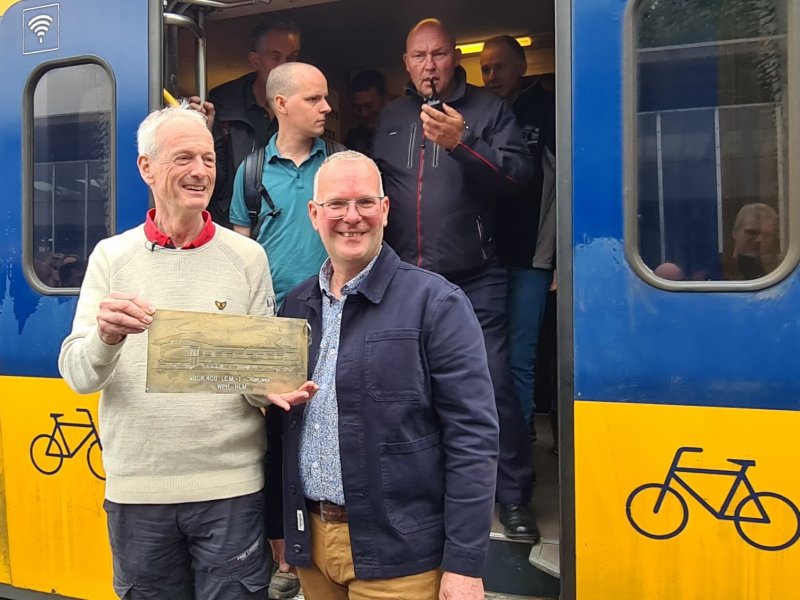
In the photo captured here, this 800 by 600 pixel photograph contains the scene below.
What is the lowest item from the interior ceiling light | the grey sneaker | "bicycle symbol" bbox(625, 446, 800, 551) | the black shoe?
the grey sneaker

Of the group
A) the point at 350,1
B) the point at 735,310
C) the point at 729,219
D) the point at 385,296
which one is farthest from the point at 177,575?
the point at 350,1

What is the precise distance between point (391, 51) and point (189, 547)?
3.87 m

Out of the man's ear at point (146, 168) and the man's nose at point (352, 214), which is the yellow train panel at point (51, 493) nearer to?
the man's ear at point (146, 168)

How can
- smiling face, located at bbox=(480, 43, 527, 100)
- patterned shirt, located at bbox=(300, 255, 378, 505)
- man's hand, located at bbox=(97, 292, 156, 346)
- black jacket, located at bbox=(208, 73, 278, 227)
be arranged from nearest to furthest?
man's hand, located at bbox=(97, 292, 156, 346), patterned shirt, located at bbox=(300, 255, 378, 505), black jacket, located at bbox=(208, 73, 278, 227), smiling face, located at bbox=(480, 43, 527, 100)

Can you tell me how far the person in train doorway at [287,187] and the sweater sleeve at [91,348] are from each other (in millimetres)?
902

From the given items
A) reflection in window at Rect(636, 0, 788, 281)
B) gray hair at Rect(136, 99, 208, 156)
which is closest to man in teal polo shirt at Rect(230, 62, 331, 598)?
gray hair at Rect(136, 99, 208, 156)

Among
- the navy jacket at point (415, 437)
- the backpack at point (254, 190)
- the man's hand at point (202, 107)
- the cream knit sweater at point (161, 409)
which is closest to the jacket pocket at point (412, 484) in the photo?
the navy jacket at point (415, 437)

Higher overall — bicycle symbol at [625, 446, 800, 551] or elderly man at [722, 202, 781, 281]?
elderly man at [722, 202, 781, 281]

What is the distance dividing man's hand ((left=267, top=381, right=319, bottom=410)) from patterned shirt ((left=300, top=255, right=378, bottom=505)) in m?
0.05

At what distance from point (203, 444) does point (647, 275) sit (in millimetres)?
1299

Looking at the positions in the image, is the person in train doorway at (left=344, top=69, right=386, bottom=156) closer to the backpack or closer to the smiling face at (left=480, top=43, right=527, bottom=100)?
the smiling face at (left=480, top=43, right=527, bottom=100)

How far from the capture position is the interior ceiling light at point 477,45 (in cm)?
482

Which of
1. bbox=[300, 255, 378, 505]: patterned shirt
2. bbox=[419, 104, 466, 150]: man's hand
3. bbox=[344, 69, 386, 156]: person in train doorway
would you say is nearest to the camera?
bbox=[300, 255, 378, 505]: patterned shirt

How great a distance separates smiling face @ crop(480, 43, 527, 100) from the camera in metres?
3.62
